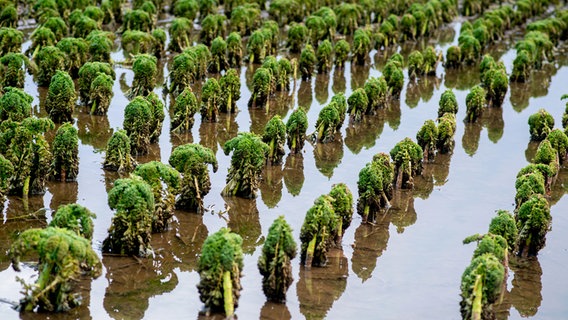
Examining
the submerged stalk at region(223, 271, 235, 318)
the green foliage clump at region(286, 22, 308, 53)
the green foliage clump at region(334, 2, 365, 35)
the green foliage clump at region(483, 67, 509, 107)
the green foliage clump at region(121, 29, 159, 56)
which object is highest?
the green foliage clump at region(334, 2, 365, 35)

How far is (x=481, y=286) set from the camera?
13.7 m

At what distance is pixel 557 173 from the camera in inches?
834

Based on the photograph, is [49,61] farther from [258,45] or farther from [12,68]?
[258,45]

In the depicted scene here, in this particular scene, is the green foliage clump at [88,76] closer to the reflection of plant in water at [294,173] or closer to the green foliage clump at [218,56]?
the green foliage clump at [218,56]

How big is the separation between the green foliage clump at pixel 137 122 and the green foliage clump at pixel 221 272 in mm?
6784

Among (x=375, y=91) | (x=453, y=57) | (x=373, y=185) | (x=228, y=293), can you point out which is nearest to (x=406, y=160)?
(x=373, y=185)

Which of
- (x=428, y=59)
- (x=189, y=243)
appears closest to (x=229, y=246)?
(x=189, y=243)

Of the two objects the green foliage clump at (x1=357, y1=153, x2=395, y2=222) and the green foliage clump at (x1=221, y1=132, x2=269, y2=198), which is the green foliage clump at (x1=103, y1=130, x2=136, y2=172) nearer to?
the green foliage clump at (x1=221, y1=132, x2=269, y2=198)

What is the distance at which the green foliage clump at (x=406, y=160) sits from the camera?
19.4 m

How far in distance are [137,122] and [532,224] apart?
29.2 ft

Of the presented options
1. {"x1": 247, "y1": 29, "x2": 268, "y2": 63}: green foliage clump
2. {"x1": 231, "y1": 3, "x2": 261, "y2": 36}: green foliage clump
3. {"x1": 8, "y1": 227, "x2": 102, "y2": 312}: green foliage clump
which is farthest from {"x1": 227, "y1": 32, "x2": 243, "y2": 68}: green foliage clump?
{"x1": 8, "y1": 227, "x2": 102, "y2": 312}: green foliage clump

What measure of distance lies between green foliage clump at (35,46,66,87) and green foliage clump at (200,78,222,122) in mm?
4361

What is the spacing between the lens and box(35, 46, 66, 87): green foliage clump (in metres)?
24.4

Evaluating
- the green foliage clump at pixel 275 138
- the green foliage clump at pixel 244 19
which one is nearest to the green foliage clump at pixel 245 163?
the green foliage clump at pixel 275 138
